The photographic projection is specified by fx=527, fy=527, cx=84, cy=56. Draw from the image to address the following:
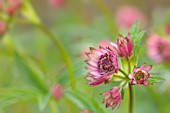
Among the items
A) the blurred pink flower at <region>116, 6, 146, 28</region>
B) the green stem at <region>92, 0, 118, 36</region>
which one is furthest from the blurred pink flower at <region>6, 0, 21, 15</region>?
the blurred pink flower at <region>116, 6, 146, 28</region>

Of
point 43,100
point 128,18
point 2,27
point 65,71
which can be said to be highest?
point 128,18

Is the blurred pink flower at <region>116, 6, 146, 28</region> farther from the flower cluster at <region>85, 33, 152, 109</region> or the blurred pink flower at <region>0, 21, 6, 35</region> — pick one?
the flower cluster at <region>85, 33, 152, 109</region>

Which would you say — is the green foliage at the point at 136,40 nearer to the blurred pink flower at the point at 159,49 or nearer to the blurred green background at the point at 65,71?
the blurred green background at the point at 65,71

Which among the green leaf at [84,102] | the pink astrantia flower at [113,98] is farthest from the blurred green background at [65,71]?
the pink astrantia flower at [113,98]

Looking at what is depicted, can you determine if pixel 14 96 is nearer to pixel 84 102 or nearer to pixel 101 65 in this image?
pixel 84 102

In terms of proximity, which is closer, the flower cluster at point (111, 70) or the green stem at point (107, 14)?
the flower cluster at point (111, 70)

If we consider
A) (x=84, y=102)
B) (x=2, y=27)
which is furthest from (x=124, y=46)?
(x=2, y=27)

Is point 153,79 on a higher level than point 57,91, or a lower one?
lower
